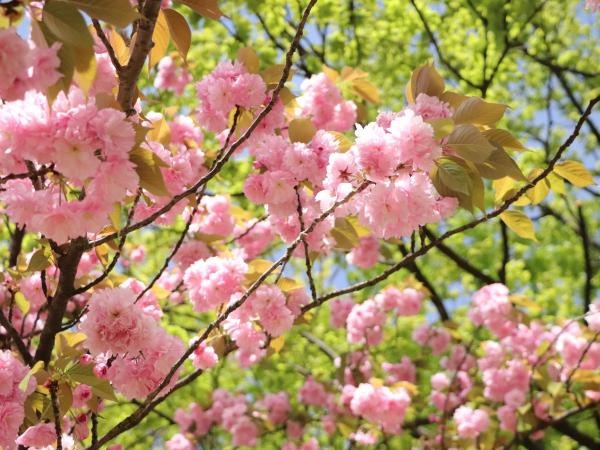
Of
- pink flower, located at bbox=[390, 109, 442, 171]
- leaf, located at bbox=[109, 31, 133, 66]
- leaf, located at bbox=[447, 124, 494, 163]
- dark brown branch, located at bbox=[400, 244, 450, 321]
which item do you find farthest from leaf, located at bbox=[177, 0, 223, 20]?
dark brown branch, located at bbox=[400, 244, 450, 321]

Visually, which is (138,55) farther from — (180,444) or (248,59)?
(180,444)

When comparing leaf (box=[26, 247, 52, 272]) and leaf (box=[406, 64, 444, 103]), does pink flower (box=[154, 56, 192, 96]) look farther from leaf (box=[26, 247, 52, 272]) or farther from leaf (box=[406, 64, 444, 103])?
leaf (box=[406, 64, 444, 103])

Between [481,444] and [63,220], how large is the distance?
3.83 metres

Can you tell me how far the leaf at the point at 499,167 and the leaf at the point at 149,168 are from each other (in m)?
0.87

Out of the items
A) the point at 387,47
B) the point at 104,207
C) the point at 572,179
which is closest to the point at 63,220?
the point at 104,207

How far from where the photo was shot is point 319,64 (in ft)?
18.7

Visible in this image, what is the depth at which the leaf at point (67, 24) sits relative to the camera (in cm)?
133

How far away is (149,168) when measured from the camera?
1556 millimetres

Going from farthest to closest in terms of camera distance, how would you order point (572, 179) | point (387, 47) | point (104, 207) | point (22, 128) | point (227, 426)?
1. point (387, 47)
2. point (227, 426)
3. point (572, 179)
4. point (104, 207)
5. point (22, 128)

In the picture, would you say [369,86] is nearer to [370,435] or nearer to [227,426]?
[370,435]

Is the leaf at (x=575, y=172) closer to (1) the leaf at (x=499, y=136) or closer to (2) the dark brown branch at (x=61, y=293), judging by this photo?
(1) the leaf at (x=499, y=136)

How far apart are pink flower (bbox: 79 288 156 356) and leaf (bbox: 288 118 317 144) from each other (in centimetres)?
91

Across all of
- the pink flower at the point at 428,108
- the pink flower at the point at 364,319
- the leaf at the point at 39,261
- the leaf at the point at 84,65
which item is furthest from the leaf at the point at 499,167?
the pink flower at the point at 364,319

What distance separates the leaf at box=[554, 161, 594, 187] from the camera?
2.32 meters
